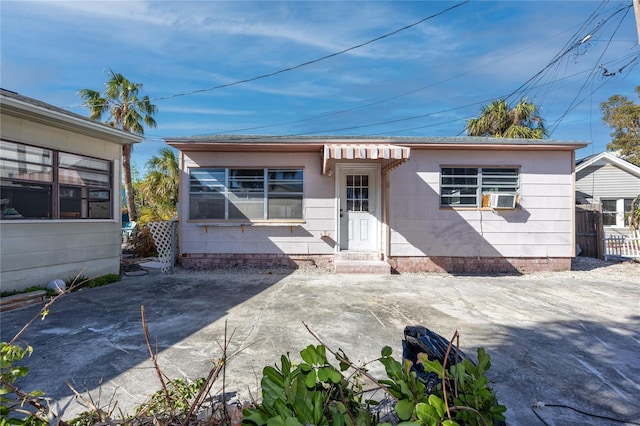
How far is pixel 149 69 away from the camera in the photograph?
12500 millimetres

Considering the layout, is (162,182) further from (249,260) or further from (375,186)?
(375,186)

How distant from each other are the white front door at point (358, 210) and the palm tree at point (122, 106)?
1052 cm

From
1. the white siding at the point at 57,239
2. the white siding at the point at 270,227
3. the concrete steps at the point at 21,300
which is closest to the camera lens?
the concrete steps at the point at 21,300

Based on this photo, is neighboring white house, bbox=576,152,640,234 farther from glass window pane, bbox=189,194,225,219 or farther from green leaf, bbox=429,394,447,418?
green leaf, bbox=429,394,447,418

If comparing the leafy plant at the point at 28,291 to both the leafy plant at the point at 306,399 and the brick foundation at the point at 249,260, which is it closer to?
the brick foundation at the point at 249,260

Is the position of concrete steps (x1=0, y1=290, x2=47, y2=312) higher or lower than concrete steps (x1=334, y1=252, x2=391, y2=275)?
lower

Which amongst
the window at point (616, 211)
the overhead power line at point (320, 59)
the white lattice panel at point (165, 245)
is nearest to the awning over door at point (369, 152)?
the white lattice panel at point (165, 245)

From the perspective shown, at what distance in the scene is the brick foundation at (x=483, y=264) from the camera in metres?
7.43

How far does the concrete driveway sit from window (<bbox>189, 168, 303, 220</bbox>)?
1852mm

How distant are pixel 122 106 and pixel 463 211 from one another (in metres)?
14.6

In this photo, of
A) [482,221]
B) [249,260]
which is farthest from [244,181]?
[482,221]

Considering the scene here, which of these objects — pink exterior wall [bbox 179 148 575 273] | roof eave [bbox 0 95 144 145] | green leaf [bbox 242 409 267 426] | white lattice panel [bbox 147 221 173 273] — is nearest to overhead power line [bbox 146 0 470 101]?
pink exterior wall [bbox 179 148 575 273]

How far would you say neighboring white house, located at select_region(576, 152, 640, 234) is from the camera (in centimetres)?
1302

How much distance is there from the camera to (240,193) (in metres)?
7.64
